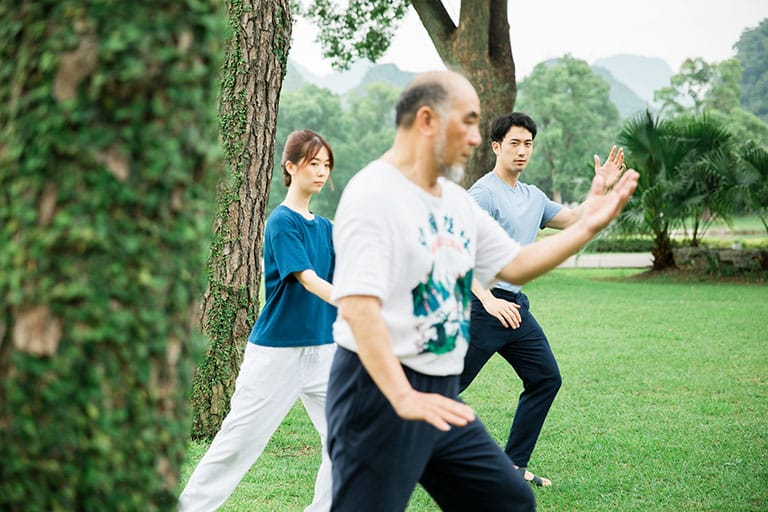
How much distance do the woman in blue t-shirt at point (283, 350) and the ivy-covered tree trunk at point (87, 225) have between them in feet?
7.52

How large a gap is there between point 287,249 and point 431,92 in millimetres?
1803

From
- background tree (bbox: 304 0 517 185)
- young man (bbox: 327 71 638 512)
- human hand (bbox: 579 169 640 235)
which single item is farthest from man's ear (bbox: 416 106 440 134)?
background tree (bbox: 304 0 517 185)

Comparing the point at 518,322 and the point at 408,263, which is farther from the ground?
the point at 408,263

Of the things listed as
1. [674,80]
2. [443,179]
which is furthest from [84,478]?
[674,80]

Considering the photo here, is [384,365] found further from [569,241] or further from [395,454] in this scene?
[569,241]

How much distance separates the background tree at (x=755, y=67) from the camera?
119375 millimetres

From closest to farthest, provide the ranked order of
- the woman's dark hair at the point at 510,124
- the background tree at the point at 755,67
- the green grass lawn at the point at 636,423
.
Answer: the green grass lawn at the point at 636,423
the woman's dark hair at the point at 510,124
the background tree at the point at 755,67

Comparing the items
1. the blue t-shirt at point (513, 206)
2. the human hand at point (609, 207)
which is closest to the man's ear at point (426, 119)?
the human hand at point (609, 207)

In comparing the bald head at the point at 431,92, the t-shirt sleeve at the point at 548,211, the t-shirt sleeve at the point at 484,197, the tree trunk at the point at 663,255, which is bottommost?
the tree trunk at the point at 663,255

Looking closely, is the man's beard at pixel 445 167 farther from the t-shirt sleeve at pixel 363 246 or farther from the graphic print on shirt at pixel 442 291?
the t-shirt sleeve at pixel 363 246

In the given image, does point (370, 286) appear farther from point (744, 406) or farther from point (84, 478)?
point (744, 406)

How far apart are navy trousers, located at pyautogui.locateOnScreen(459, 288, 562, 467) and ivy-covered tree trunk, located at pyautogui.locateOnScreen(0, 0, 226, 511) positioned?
3.40 meters

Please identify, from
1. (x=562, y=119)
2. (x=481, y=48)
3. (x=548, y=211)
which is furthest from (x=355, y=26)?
(x=562, y=119)

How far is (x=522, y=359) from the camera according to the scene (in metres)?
5.34
